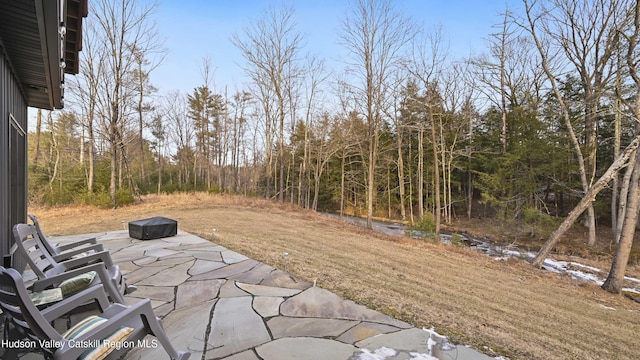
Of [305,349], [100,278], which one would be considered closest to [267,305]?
[305,349]

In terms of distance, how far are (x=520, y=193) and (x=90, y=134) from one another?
18.9 metres

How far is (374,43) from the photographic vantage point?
10922mm

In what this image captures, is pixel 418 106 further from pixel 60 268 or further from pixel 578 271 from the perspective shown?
pixel 60 268

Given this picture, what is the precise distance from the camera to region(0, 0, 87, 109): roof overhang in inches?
80.0

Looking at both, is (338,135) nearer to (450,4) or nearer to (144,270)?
(450,4)

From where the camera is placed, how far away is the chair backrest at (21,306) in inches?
42.9

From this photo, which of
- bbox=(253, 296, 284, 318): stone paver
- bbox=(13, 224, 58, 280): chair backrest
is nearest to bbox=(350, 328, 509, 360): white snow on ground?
bbox=(253, 296, 284, 318): stone paver

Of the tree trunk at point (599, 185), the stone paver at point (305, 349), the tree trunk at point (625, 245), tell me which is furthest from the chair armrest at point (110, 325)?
the tree trunk at point (599, 185)

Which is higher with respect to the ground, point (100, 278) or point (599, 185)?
point (599, 185)

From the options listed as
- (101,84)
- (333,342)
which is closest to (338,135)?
(101,84)

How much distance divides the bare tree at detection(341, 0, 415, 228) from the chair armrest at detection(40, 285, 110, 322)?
1032 centimetres

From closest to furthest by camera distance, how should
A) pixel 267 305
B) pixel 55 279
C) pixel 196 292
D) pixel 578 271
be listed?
pixel 55 279
pixel 267 305
pixel 196 292
pixel 578 271

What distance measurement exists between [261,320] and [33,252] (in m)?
2.06

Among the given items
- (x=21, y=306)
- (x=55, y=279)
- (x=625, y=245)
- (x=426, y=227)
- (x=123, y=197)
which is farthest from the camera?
(x=123, y=197)
